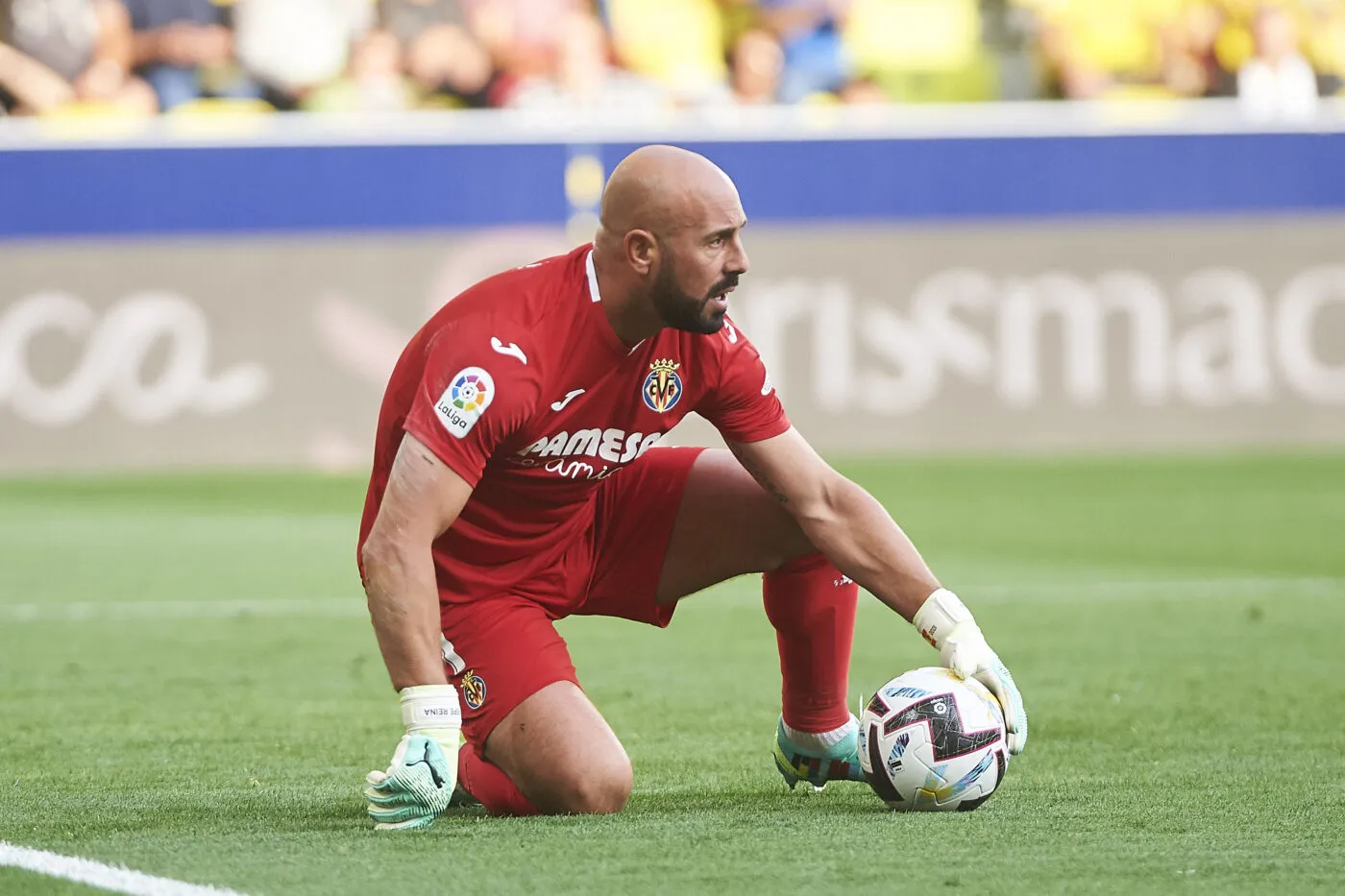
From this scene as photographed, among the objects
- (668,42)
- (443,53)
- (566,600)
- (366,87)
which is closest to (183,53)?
(366,87)

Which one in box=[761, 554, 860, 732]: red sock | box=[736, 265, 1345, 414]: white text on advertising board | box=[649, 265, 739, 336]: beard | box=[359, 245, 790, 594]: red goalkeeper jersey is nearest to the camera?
box=[359, 245, 790, 594]: red goalkeeper jersey

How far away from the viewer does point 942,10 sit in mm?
17641

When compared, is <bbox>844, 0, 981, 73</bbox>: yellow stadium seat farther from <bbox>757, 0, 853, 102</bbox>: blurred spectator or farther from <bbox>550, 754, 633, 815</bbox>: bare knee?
<bbox>550, 754, 633, 815</bbox>: bare knee

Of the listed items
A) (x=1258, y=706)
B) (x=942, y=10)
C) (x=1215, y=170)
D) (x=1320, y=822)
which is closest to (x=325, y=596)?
(x=1258, y=706)

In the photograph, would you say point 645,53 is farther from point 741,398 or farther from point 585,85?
point 741,398

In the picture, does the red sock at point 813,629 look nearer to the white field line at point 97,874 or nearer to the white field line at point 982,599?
the white field line at point 97,874

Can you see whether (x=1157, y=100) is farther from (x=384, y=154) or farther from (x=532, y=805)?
(x=532, y=805)

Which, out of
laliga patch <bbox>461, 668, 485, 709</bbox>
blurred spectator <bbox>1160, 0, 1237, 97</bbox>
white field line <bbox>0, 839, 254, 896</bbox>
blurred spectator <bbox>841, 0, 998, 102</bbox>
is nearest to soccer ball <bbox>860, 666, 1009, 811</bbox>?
laliga patch <bbox>461, 668, 485, 709</bbox>

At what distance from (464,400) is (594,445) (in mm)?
491

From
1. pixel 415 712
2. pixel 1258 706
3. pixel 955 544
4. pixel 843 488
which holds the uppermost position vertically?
pixel 843 488

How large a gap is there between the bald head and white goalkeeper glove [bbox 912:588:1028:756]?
3.56 ft

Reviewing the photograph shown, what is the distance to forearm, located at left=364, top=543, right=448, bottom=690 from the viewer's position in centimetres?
458

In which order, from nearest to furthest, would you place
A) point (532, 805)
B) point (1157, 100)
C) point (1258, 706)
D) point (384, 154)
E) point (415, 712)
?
1. point (415, 712)
2. point (532, 805)
3. point (1258, 706)
4. point (384, 154)
5. point (1157, 100)

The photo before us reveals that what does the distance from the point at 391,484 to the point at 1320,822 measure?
2.15 meters
